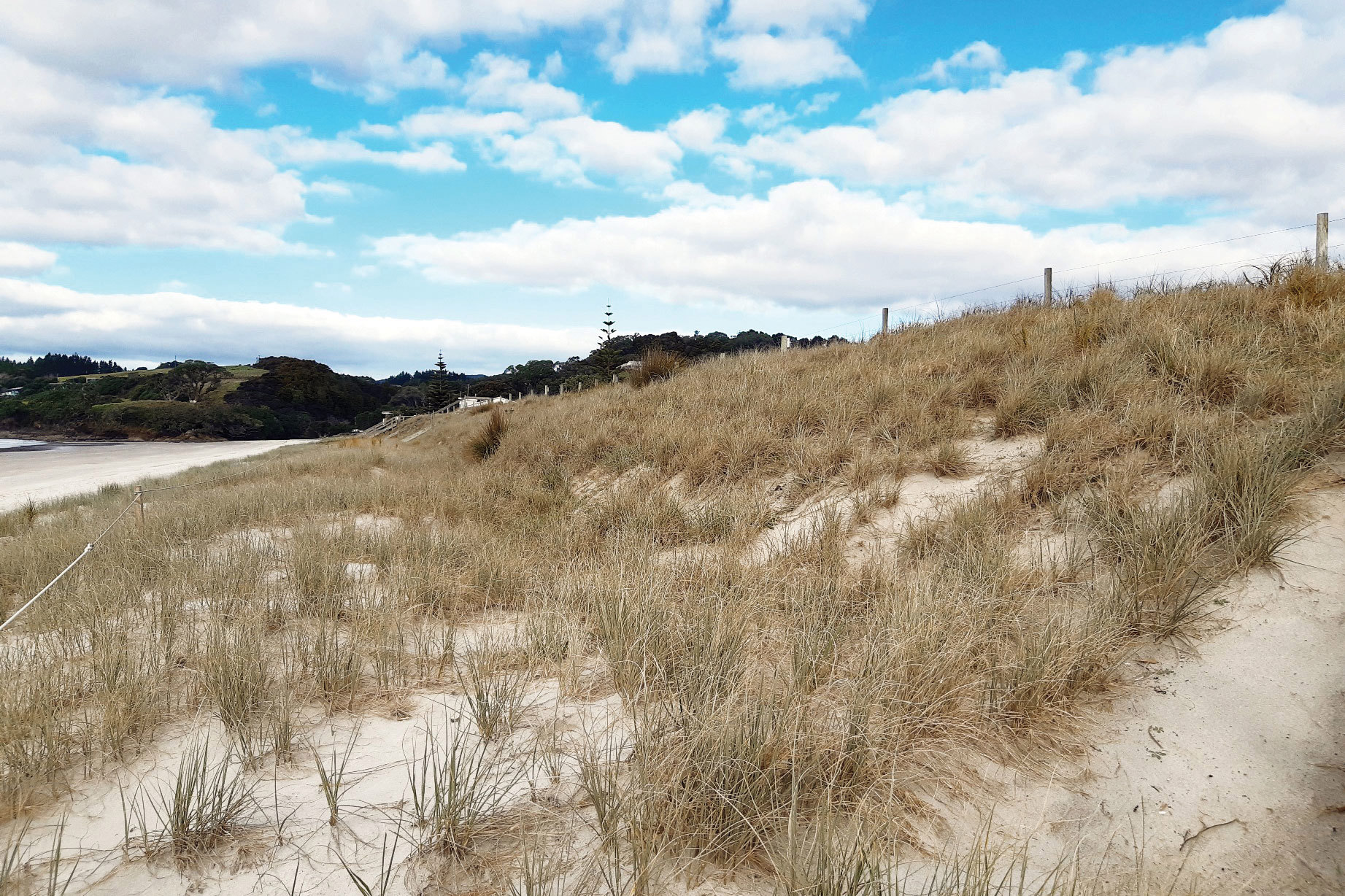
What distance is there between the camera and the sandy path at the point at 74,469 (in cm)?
1917

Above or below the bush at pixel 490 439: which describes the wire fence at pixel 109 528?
below

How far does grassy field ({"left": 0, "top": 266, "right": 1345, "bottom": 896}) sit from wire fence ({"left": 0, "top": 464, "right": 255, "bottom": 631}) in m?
0.16

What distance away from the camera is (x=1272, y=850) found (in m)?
2.39

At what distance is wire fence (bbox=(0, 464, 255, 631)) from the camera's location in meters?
4.10

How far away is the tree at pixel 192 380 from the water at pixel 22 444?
26359 millimetres

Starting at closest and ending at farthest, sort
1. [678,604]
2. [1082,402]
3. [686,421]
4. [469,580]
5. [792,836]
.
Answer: [792,836] < [678,604] < [469,580] < [1082,402] < [686,421]

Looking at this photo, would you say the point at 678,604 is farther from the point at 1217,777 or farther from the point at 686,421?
the point at 686,421

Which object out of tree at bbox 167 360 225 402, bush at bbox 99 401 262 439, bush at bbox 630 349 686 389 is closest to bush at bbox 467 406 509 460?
bush at bbox 630 349 686 389

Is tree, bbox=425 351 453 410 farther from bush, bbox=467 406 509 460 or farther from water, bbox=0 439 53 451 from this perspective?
bush, bbox=467 406 509 460

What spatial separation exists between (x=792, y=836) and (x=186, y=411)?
313ft

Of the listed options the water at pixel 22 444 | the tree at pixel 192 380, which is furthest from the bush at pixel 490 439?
the tree at pixel 192 380

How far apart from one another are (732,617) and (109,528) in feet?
25.1

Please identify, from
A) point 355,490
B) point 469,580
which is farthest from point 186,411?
point 469,580

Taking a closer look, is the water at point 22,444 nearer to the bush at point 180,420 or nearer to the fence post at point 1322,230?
the bush at point 180,420
